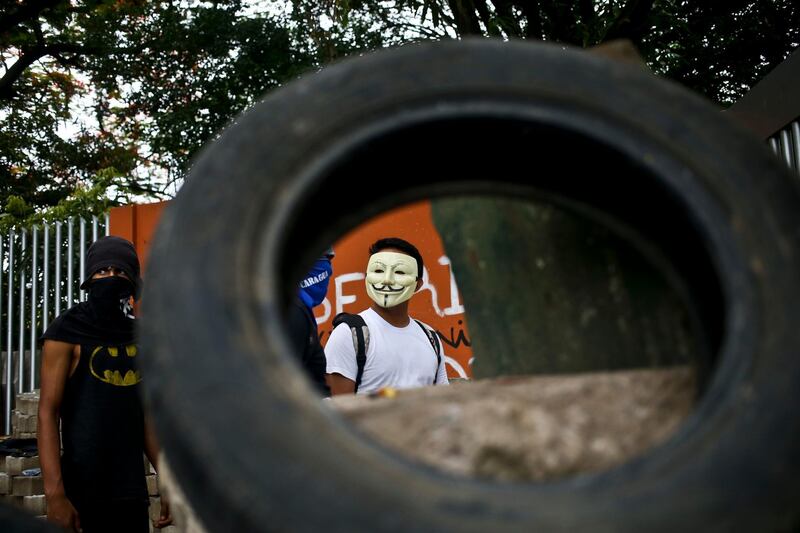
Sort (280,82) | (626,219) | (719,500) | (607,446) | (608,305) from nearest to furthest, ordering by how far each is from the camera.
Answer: (719,500) < (607,446) < (626,219) < (608,305) < (280,82)

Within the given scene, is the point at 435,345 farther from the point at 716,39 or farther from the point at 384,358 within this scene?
the point at 716,39

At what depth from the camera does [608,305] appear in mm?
1632

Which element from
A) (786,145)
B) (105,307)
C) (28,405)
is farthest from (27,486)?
(786,145)

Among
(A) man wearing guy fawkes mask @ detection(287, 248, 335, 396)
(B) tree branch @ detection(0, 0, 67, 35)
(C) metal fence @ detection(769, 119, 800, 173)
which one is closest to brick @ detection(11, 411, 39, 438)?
(A) man wearing guy fawkes mask @ detection(287, 248, 335, 396)

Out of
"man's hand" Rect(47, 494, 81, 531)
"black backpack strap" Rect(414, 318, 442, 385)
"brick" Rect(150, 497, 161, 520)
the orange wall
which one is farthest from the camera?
the orange wall

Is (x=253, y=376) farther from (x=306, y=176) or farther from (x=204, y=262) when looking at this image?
(x=306, y=176)

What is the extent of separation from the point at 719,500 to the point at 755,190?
0.49 meters

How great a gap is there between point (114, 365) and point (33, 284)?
4.79m

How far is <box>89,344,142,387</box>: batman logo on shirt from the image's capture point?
312cm

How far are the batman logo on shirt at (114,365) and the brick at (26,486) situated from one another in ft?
7.36

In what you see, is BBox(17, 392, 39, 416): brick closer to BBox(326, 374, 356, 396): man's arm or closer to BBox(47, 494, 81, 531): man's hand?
BBox(47, 494, 81, 531): man's hand

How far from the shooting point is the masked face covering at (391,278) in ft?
12.1

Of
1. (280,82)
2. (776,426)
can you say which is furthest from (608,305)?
(280,82)

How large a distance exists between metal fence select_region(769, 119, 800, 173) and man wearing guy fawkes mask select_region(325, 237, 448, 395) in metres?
2.49
